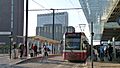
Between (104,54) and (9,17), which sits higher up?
(9,17)

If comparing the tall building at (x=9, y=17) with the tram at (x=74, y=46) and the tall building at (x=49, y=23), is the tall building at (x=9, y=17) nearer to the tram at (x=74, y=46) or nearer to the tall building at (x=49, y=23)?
the tall building at (x=49, y=23)

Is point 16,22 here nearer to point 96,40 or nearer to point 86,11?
point 96,40

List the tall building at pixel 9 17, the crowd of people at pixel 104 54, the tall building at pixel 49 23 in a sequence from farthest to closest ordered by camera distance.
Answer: the tall building at pixel 9 17
the tall building at pixel 49 23
the crowd of people at pixel 104 54

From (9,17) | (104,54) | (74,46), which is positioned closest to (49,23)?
(9,17)

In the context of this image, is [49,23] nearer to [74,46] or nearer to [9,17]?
[9,17]

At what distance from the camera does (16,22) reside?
143 metres

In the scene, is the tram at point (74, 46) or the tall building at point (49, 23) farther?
the tall building at point (49, 23)

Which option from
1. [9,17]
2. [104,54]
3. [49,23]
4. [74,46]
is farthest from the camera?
[9,17]

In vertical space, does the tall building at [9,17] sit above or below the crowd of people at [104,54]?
above

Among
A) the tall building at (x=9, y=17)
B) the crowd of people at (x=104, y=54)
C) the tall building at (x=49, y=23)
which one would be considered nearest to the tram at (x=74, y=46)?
the crowd of people at (x=104, y=54)

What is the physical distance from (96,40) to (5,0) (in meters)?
54.4

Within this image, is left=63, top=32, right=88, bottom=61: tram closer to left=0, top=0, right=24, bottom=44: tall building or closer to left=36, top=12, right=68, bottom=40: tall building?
left=36, top=12, right=68, bottom=40: tall building

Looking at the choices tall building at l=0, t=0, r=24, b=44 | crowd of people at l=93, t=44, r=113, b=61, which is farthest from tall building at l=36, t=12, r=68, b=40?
crowd of people at l=93, t=44, r=113, b=61

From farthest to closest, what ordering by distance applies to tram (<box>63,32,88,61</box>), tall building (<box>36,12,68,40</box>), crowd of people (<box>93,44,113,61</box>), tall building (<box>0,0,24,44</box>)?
tall building (<box>0,0,24,44</box>) < tall building (<box>36,12,68,40</box>) < crowd of people (<box>93,44,113,61</box>) < tram (<box>63,32,88,61</box>)
